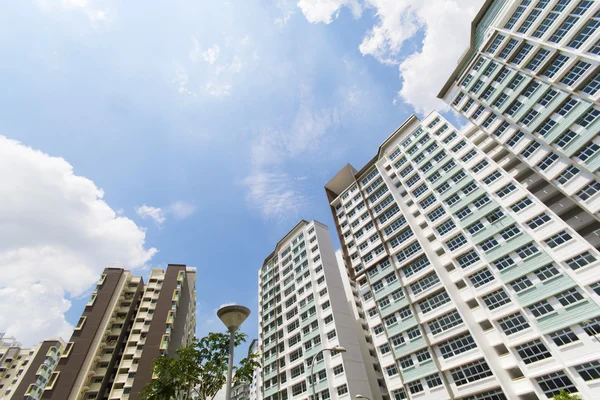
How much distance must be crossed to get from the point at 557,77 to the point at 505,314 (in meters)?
28.1

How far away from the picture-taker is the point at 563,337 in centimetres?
2603

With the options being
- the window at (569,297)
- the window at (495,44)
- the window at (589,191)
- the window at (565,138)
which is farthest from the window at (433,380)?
the window at (495,44)

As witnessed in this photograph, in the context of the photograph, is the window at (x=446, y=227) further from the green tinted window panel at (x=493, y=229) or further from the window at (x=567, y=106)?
the window at (x=567, y=106)

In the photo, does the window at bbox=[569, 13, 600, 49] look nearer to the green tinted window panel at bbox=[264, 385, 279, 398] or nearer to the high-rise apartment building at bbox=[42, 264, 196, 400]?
the green tinted window panel at bbox=[264, 385, 279, 398]

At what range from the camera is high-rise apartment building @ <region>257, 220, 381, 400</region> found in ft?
140

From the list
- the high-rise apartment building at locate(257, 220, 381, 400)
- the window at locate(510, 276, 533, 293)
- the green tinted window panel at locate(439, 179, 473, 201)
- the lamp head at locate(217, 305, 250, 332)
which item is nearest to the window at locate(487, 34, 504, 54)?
the green tinted window panel at locate(439, 179, 473, 201)

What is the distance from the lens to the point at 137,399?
1764 inches

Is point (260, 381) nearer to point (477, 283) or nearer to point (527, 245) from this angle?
point (477, 283)

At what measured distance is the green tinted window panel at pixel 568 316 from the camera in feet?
81.7

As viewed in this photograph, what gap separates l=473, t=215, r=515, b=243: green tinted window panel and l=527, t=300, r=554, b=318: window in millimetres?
8441

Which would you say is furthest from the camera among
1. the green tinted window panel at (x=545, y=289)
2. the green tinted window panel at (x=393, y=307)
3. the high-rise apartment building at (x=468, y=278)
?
the green tinted window panel at (x=393, y=307)

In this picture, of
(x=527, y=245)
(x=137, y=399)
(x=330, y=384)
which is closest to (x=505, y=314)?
(x=527, y=245)

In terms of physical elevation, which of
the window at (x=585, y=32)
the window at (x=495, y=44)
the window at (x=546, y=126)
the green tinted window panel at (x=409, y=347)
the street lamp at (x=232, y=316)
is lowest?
the street lamp at (x=232, y=316)

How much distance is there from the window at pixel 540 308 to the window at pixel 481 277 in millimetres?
4897
